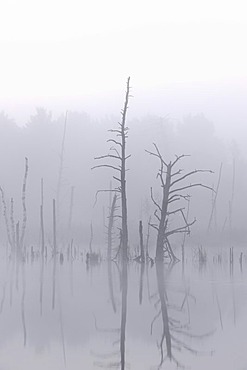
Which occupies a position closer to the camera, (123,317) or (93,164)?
(123,317)

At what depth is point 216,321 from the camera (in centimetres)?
925

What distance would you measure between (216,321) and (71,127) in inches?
1885

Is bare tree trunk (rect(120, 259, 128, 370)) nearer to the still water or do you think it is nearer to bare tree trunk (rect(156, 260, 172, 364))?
the still water

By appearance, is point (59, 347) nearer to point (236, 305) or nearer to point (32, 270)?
point (236, 305)

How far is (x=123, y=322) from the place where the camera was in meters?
9.15

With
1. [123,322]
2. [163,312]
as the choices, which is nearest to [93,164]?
[163,312]

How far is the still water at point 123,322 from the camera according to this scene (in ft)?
22.7

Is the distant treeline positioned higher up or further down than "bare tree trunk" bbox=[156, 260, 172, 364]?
higher up

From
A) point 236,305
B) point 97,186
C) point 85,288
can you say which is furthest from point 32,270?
point 97,186

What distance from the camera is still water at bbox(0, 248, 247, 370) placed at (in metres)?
6.92

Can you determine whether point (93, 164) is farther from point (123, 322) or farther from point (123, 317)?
point (123, 322)

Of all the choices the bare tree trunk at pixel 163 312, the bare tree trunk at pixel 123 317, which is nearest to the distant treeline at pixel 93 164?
the bare tree trunk at pixel 163 312

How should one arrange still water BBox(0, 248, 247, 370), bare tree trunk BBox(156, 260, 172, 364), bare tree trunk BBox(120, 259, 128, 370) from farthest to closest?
1. bare tree trunk BBox(156, 260, 172, 364)
2. bare tree trunk BBox(120, 259, 128, 370)
3. still water BBox(0, 248, 247, 370)

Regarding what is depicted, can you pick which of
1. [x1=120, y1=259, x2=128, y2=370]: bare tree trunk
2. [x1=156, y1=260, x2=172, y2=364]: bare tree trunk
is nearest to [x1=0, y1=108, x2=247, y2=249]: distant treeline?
[x1=156, y1=260, x2=172, y2=364]: bare tree trunk
